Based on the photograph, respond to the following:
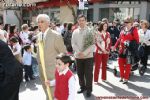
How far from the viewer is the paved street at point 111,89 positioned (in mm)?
8234

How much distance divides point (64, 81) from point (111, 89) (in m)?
3.97

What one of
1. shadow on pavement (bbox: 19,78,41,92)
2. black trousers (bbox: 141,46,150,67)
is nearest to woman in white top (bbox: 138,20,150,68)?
black trousers (bbox: 141,46,150,67)

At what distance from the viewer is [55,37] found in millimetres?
5496

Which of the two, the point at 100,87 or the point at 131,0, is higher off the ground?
the point at 131,0

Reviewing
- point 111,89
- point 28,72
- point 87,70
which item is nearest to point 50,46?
point 87,70

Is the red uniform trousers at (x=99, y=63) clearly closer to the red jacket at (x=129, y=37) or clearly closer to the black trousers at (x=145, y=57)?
the red jacket at (x=129, y=37)

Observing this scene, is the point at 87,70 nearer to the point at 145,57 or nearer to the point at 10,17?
the point at 145,57

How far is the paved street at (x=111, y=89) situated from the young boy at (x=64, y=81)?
2.84 meters

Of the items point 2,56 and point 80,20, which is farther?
point 80,20

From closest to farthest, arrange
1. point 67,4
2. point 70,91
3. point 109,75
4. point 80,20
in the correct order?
point 70,91
point 80,20
point 109,75
point 67,4

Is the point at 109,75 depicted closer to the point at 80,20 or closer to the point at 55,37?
the point at 80,20

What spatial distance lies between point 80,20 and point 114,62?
5.89 meters

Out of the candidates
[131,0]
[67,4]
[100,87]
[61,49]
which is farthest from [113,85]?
[67,4]

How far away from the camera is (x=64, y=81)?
5098mm
